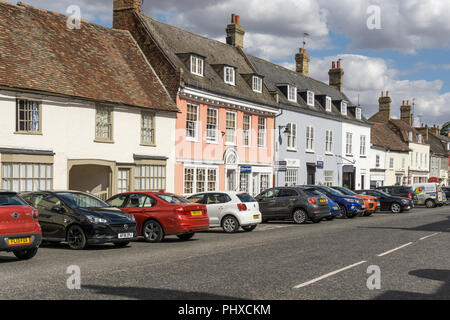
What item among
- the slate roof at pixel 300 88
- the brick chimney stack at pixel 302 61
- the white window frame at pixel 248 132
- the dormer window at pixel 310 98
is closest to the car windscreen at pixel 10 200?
the white window frame at pixel 248 132

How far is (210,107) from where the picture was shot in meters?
32.0

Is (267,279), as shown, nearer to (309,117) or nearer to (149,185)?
(149,185)

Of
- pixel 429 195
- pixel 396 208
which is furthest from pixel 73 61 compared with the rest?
pixel 429 195

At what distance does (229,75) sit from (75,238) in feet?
69.5

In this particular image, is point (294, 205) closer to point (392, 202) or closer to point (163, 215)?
point (163, 215)

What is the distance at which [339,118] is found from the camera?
48.2 m

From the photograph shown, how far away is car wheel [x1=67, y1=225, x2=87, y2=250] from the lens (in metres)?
14.8

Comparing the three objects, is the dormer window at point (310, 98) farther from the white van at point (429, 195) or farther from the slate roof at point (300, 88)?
the white van at point (429, 195)

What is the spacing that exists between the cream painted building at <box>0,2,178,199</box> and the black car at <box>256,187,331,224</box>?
19.5 ft

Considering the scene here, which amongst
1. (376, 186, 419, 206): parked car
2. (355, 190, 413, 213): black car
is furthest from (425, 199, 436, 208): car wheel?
(355, 190, 413, 213): black car

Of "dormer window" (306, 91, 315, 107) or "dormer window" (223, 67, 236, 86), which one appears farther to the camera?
"dormer window" (306, 91, 315, 107)

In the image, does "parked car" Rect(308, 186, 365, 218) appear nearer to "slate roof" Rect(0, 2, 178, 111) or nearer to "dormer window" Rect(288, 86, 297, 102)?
"slate roof" Rect(0, 2, 178, 111)

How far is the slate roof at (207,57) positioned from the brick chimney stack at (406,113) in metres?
44.3

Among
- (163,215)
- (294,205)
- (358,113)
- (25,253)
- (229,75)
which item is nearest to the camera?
(25,253)
